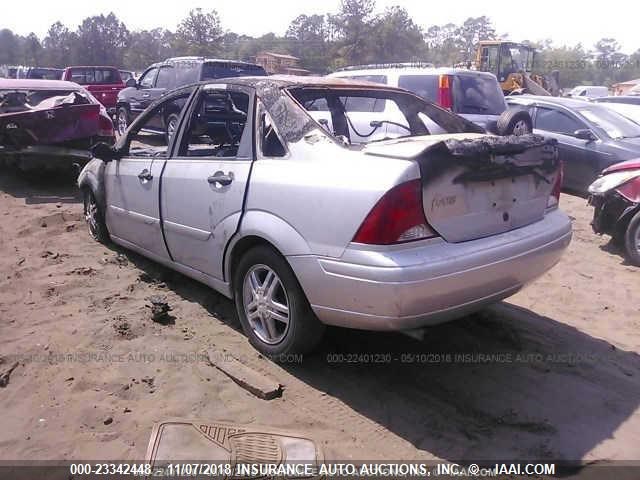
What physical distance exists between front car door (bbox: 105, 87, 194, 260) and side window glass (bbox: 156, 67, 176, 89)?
27.0 feet

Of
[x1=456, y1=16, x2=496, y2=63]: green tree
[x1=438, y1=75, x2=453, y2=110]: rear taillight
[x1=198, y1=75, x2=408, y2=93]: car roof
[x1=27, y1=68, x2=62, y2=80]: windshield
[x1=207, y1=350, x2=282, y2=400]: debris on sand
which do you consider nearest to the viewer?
[x1=207, y1=350, x2=282, y2=400]: debris on sand

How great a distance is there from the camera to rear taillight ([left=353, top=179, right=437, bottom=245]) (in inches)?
110

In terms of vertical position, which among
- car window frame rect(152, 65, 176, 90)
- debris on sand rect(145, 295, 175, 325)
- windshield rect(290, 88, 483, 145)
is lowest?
debris on sand rect(145, 295, 175, 325)

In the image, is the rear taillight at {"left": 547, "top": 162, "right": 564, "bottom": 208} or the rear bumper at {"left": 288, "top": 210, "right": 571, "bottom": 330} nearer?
the rear bumper at {"left": 288, "top": 210, "right": 571, "bottom": 330}

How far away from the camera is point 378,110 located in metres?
4.70

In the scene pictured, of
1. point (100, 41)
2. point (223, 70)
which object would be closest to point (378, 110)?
point (223, 70)

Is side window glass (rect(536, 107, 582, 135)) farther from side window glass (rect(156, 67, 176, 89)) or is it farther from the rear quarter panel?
side window glass (rect(156, 67, 176, 89))

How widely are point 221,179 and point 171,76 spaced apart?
10100mm

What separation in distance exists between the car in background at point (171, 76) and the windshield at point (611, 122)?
6269 mm

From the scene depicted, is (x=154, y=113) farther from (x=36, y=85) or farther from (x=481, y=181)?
(x=36, y=85)

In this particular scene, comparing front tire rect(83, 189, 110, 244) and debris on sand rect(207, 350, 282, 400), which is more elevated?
front tire rect(83, 189, 110, 244)

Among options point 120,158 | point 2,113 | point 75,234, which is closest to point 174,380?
point 120,158

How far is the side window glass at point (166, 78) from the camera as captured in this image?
12.8m

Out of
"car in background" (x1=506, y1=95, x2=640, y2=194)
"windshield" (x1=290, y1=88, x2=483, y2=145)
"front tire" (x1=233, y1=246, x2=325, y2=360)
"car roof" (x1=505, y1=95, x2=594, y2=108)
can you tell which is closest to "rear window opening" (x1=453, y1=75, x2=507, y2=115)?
"car in background" (x1=506, y1=95, x2=640, y2=194)
